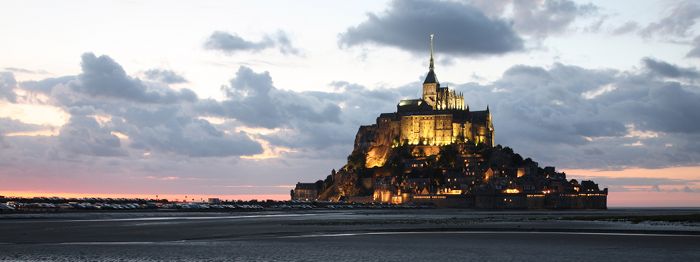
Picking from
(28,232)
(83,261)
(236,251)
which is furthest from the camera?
(28,232)

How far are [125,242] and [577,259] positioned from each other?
80.7 ft

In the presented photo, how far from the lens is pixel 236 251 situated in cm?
3738

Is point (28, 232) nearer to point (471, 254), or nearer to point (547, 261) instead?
point (471, 254)

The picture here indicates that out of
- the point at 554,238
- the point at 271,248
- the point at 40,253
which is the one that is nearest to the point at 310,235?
the point at 271,248

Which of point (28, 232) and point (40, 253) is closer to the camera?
point (40, 253)

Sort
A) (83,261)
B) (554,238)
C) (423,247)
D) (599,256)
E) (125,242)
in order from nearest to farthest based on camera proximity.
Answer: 1. (83,261)
2. (599,256)
3. (423,247)
4. (125,242)
5. (554,238)

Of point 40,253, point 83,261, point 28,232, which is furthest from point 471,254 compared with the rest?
point 28,232

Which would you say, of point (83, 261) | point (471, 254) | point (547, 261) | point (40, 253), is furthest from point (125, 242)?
point (547, 261)

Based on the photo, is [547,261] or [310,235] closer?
[547,261]

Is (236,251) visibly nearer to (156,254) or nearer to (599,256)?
(156,254)

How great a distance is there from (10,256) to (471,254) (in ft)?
66.7

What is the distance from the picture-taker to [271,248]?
39375mm

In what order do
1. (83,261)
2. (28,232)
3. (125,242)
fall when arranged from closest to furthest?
(83,261) → (125,242) → (28,232)

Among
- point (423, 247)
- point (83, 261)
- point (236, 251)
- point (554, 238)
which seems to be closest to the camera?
point (83, 261)
